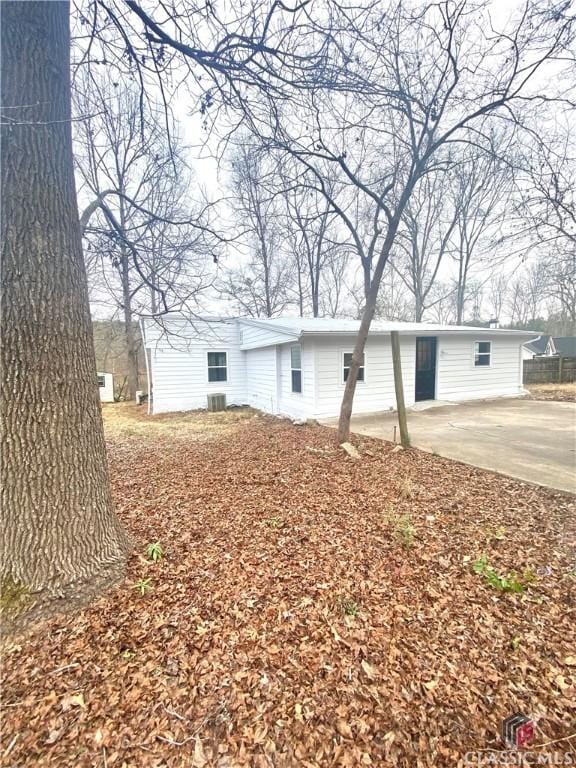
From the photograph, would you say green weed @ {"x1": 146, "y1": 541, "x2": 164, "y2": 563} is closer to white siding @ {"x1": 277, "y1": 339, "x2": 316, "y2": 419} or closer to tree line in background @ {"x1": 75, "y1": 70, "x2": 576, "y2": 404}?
tree line in background @ {"x1": 75, "y1": 70, "x2": 576, "y2": 404}

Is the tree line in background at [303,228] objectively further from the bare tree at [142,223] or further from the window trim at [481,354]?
the window trim at [481,354]

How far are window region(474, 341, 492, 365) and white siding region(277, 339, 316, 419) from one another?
624 centimetres

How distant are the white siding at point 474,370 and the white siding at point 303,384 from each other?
15.1 ft

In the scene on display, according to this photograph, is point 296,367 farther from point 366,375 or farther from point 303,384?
point 366,375

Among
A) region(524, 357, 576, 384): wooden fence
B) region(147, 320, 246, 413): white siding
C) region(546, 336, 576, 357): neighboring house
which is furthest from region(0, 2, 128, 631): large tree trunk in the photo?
region(546, 336, 576, 357): neighboring house

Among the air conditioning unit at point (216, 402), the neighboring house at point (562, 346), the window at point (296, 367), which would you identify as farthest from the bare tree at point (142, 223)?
the neighboring house at point (562, 346)

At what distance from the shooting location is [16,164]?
199cm

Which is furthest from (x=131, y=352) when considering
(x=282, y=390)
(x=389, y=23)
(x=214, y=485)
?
(x=389, y=23)

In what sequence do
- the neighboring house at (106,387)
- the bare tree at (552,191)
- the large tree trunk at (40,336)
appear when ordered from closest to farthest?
the large tree trunk at (40,336)
the bare tree at (552,191)
the neighboring house at (106,387)

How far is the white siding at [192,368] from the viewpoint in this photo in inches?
453

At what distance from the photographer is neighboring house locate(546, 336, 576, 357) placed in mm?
26594

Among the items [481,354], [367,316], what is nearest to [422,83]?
[367,316]

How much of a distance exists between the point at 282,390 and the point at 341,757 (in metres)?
9.27

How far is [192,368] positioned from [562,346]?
95.0 feet
